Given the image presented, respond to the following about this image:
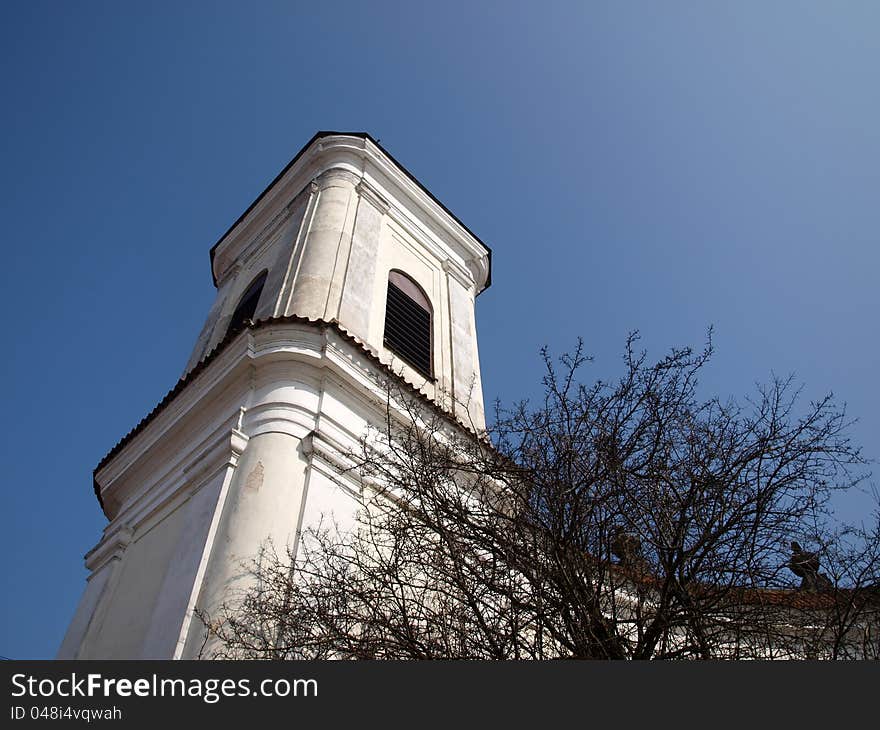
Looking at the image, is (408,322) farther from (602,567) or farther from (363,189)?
(602,567)

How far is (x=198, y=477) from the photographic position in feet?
31.7

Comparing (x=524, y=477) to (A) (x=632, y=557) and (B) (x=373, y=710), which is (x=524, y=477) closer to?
(A) (x=632, y=557)

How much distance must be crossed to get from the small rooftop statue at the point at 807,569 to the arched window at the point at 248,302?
1012 centimetres

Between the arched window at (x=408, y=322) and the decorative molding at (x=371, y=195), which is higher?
the decorative molding at (x=371, y=195)

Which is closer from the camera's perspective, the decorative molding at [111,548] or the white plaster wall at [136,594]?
the white plaster wall at [136,594]

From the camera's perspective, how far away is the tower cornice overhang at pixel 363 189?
16750mm

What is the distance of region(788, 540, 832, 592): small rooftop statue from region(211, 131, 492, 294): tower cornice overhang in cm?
1175

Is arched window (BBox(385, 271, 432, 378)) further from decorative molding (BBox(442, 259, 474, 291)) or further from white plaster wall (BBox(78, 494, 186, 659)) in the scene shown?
white plaster wall (BBox(78, 494, 186, 659))

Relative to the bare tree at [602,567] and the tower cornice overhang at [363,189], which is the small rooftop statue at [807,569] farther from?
the tower cornice overhang at [363,189]

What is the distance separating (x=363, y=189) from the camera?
52.6 feet

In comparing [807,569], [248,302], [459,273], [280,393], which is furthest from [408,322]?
[807,569]

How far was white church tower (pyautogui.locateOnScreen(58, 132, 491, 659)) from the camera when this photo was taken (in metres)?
8.60

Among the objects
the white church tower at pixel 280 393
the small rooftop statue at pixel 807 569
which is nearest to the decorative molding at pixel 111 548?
the white church tower at pixel 280 393

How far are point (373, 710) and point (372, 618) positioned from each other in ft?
5.12
